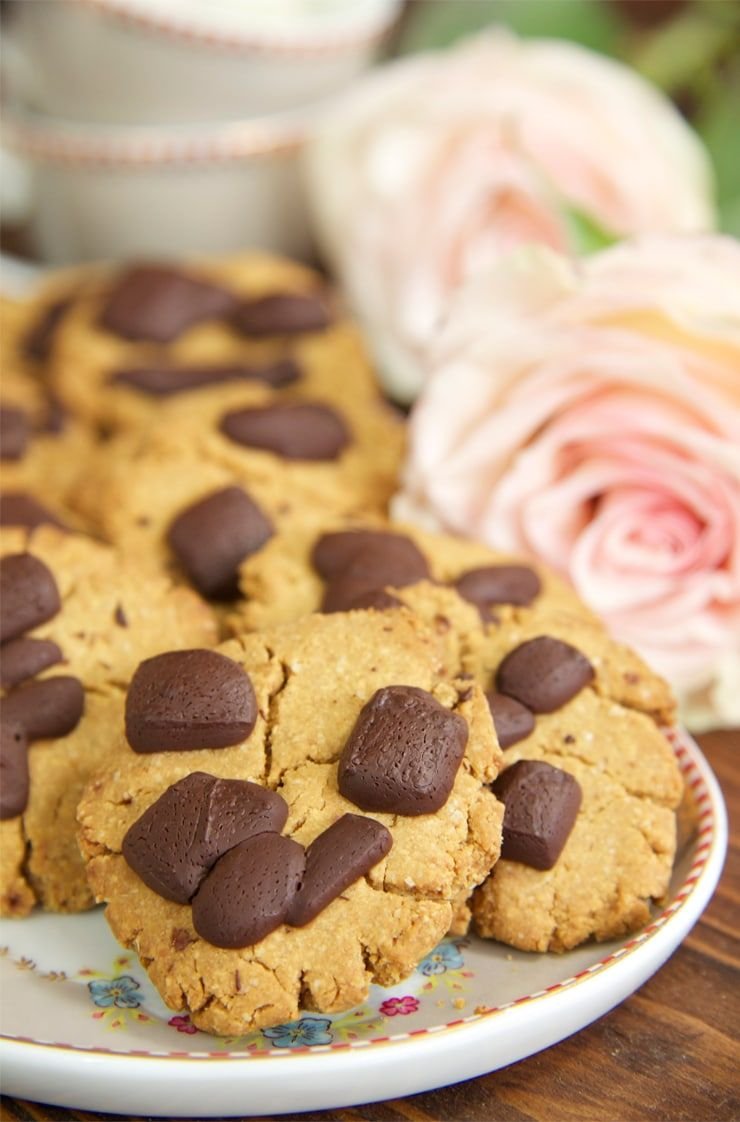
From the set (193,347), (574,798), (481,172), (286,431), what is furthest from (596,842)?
(481,172)

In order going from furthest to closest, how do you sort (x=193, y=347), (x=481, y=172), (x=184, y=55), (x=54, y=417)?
(x=184, y=55) → (x=481, y=172) → (x=193, y=347) → (x=54, y=417)

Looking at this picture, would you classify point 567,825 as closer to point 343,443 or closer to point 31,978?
point 31,978

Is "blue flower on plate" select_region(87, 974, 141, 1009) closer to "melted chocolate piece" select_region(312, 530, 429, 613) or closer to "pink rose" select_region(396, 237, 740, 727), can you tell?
"melted chocolate piece" select_region(312, 530, 429, 613)

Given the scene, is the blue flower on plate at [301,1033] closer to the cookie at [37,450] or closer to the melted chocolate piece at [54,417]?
the cookie at [37,450]

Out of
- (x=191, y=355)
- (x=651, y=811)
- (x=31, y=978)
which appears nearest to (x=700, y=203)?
(x=191, y=355)

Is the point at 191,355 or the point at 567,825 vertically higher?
the point at 567,825

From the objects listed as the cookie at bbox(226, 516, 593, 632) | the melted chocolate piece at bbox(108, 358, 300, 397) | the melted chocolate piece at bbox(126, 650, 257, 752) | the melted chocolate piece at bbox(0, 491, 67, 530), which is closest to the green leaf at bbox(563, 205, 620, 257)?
the melted chocolate piece at bbox(108, 358, 300, 397)

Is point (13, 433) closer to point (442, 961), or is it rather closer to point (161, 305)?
point (161, 305)
